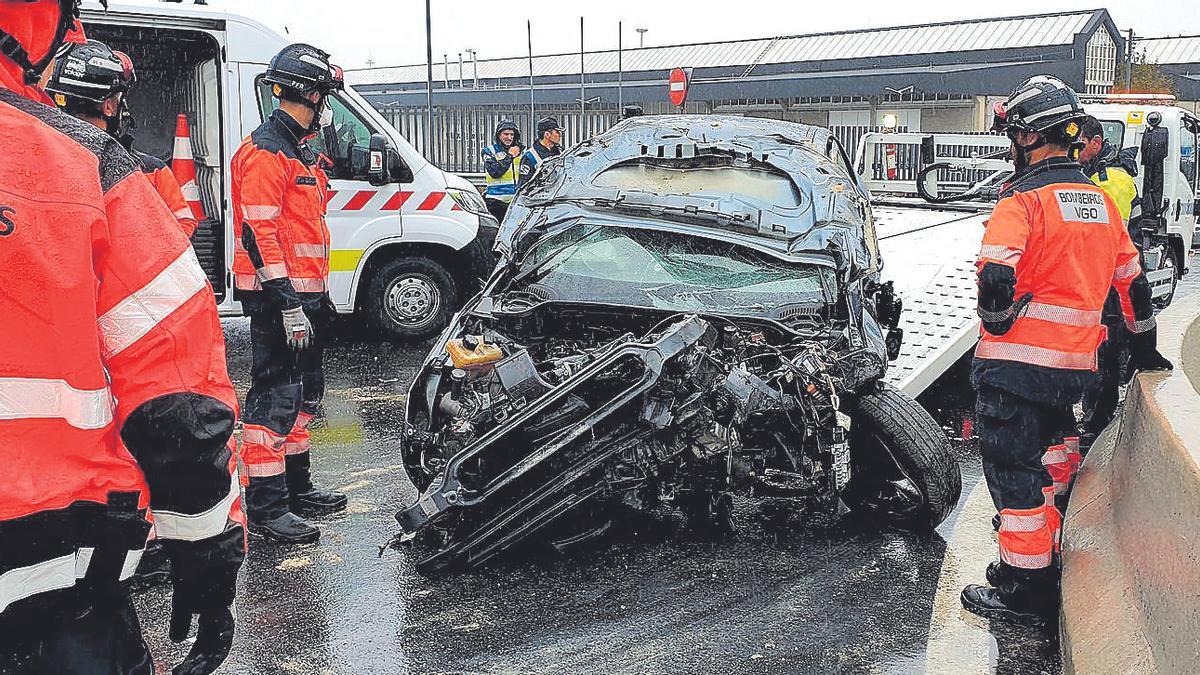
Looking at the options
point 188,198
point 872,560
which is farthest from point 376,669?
point 188,198

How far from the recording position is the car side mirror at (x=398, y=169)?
328 inches

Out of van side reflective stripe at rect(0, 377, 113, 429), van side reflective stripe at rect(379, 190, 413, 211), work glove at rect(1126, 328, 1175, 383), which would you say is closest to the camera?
van side reflective stripe at rect(0, 377, 113, 429)

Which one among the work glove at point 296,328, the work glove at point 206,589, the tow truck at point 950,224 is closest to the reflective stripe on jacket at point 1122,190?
the tow truck at point 950,224

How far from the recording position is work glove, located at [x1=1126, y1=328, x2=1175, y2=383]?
11.9 feet

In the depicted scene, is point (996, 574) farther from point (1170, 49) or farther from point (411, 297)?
point (1170, 49)

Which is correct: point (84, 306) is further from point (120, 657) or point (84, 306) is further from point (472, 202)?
point (472, 202)

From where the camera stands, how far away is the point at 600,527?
4703 mm

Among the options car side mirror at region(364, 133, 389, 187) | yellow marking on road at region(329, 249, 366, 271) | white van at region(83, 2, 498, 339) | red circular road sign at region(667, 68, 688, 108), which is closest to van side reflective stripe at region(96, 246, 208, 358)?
car side mirror at region(364, 133, 389, 187)

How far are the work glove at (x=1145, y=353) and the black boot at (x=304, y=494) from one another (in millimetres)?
3520

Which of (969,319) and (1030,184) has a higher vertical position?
(1030,184)

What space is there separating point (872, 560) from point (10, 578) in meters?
3.65

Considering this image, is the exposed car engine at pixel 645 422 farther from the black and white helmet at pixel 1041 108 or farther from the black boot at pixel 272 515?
the black and white helmet at pixel 1041 108

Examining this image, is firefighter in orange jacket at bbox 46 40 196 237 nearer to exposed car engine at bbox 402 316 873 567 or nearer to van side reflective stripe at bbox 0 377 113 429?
exposed car engine at bbox 402 316 873 567

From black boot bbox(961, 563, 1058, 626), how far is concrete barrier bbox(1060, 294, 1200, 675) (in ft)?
1.20
